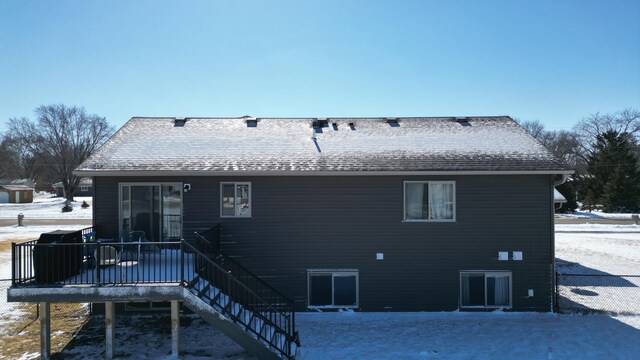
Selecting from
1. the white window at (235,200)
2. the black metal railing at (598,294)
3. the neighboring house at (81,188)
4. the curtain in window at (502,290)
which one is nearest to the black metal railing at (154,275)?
the white window at (235,200)

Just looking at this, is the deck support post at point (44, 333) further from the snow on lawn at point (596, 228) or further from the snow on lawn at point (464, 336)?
the snow on lawn at point (596, 228)

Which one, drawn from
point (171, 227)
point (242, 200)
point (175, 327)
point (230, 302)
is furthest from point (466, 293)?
point (171, 227)

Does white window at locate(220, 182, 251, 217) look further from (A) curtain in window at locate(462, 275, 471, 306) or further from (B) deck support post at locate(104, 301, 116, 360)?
(A) curtain in window at locate(462, 275, 471, 306)

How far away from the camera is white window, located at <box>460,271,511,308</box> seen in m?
11.5

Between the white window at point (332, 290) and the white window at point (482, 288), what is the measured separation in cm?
314

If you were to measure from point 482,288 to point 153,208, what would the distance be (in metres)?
9.61

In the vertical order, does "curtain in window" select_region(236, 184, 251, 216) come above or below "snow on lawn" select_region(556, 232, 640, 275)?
above

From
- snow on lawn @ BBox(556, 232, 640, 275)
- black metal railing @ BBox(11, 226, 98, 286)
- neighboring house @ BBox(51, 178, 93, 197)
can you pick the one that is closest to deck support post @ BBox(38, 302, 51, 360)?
black metal railing @ BBox(11, 226, 98, 286)

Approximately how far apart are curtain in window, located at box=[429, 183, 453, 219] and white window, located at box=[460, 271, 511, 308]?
1.78 m

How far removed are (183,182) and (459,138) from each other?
8852 millimetres

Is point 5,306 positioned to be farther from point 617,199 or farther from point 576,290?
point 617,199

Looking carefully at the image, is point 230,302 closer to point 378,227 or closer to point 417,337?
point 417,337

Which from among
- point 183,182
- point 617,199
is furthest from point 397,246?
point 617,199

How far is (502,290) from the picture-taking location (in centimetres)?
1153
